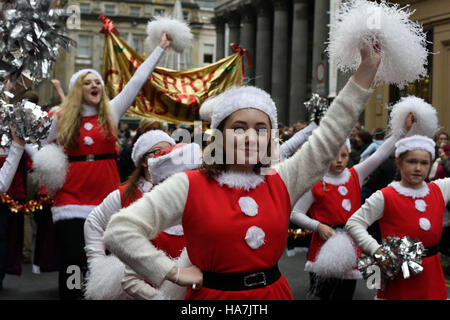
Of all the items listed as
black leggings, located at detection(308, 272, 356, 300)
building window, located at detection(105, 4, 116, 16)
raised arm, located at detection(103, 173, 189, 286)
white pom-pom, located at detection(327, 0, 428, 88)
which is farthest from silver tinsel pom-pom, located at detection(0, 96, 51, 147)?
building window, located at detection(105, 4, 116, 16)

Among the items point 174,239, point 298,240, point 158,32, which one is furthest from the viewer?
point 298,240

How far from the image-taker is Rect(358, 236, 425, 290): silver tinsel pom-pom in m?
3.95

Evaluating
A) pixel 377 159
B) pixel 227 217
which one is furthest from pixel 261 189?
pixel 377 159

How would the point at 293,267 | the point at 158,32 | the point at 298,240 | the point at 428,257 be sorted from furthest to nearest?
the point at 293,267 < the point at 298,240 < the point at 158,32 < the point at 428,257

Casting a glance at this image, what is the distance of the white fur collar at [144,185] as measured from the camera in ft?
13.0

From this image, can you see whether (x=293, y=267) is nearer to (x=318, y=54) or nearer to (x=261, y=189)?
(x=261, y=189)

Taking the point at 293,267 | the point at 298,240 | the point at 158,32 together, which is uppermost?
the point at 158,32

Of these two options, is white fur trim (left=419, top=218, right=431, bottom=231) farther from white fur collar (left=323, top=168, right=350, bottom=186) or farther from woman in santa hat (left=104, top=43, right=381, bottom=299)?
woman in santa hat (left=104, top=43, right=381, bottom=299)

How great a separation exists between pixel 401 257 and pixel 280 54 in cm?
2779

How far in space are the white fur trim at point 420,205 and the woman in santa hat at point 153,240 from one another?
1.77 meters

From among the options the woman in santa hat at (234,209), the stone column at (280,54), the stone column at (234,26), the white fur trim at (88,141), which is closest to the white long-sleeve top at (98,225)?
the white fur trim at (88,141)

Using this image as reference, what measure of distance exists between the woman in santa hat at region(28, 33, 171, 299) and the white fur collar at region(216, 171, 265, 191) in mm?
2553
